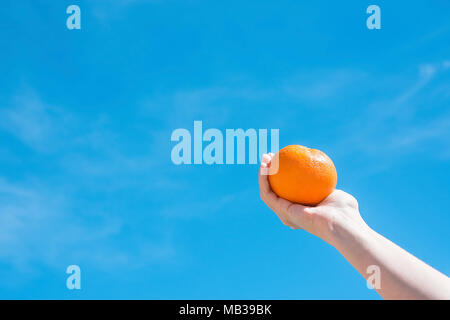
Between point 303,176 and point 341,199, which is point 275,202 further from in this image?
point 341,199

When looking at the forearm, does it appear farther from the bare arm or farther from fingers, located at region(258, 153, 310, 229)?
fingers, located at region(258, 153, 310, 229)

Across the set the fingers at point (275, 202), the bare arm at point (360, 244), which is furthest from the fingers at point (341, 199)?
the fingers at point (275, 202)

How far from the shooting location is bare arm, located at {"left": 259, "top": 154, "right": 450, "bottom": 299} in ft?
10.8

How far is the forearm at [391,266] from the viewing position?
3.23 meters

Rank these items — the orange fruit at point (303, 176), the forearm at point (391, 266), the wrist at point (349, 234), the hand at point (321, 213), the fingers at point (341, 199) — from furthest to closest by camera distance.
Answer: the orange fruit at point (303, 176)
the fingers at point (341, 199)
the hand at point (321, 213)
the wrist at point (349, 234)
the forearm at point (391, 266)

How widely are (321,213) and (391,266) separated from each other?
152 centimetres

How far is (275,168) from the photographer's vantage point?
18.5 feet

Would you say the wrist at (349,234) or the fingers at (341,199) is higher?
the fingers at (341,199)

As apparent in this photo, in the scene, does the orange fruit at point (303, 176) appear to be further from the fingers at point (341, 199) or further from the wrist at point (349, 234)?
the wrist at point (349, 234)

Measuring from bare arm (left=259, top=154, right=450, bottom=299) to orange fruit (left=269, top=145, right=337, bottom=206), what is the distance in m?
0.13
